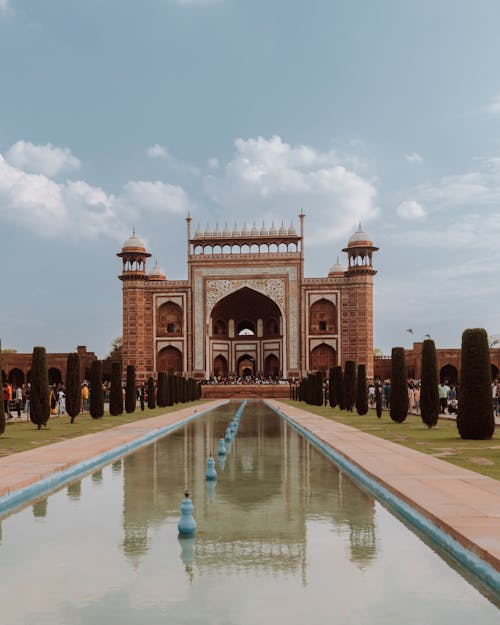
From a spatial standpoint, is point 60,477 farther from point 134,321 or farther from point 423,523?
point 134,321

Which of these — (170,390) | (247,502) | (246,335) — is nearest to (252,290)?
(246,335)

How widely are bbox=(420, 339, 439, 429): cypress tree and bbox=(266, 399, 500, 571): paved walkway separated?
3616mm

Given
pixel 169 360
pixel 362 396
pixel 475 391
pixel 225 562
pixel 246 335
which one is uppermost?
pixel 246 335

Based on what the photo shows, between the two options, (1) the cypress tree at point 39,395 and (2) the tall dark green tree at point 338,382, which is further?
(2) the tall dark green tree at point 338,382

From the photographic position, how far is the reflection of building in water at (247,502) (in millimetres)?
4699

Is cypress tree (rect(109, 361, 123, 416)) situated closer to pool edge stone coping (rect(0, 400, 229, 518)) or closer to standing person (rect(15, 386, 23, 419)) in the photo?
standing person (rect(15, 386, 23, 419))

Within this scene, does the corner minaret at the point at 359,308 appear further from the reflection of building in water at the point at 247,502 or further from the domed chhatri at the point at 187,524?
the domed chhatri at the point at 187,524

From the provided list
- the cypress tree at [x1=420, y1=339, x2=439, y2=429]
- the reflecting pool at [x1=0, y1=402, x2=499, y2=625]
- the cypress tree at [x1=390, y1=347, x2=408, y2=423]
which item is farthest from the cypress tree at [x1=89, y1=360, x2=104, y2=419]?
the reflecting pool at [x1=0, y1=402, x2=499, y2=625]

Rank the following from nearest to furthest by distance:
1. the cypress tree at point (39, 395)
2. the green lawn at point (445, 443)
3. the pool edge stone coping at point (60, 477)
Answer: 1. the pool edge stone coping at point (60, 477)
2. the green lawn at point (445, 443)
3. the cypress tree at point (39, 395)

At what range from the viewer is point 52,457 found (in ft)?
30.1

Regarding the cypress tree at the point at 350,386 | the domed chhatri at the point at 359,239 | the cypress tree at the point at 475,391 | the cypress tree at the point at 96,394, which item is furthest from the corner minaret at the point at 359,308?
the cypress tree at the point at 475,391

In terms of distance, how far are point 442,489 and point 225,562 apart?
269 cm

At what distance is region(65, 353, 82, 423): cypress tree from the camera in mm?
17562

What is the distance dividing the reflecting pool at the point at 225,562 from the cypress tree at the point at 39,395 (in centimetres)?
794
